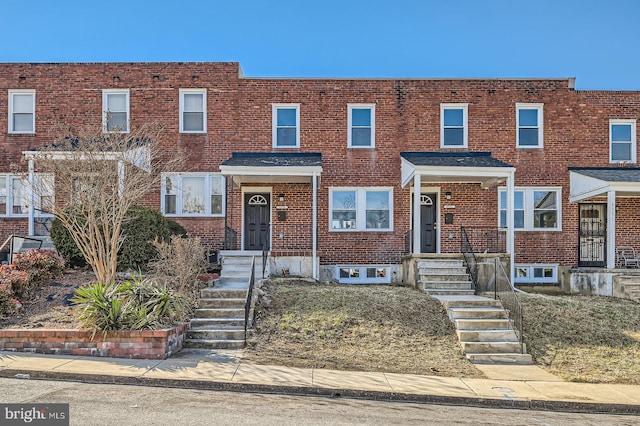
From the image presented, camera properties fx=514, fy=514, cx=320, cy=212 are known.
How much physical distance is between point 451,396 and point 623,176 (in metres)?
12.6

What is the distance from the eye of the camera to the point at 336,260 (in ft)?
57.3

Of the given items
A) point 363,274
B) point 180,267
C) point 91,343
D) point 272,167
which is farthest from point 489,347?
point 272,167

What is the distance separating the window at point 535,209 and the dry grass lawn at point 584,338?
15.3 ft

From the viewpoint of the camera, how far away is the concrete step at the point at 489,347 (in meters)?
9.95

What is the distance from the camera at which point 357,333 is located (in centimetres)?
1041

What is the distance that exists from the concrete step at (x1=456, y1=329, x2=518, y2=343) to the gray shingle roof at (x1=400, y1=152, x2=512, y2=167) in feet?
21.1

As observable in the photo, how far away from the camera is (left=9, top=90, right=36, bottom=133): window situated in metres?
17.8

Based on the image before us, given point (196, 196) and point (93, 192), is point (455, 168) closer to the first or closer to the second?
point (196, 196)

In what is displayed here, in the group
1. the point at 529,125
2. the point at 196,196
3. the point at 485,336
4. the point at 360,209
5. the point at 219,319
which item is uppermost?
the point at 529,125

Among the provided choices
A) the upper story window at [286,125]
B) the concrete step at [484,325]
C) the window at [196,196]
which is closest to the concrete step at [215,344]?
the concrete step at [484,325]

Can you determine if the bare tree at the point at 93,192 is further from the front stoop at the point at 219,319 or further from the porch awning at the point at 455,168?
the porch awning at the point at 455,168

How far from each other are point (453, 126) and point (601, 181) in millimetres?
4974

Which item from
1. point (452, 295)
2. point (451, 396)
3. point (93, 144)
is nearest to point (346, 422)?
point (451, 396)

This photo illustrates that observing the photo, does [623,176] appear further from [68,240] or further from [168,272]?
[68,240]
